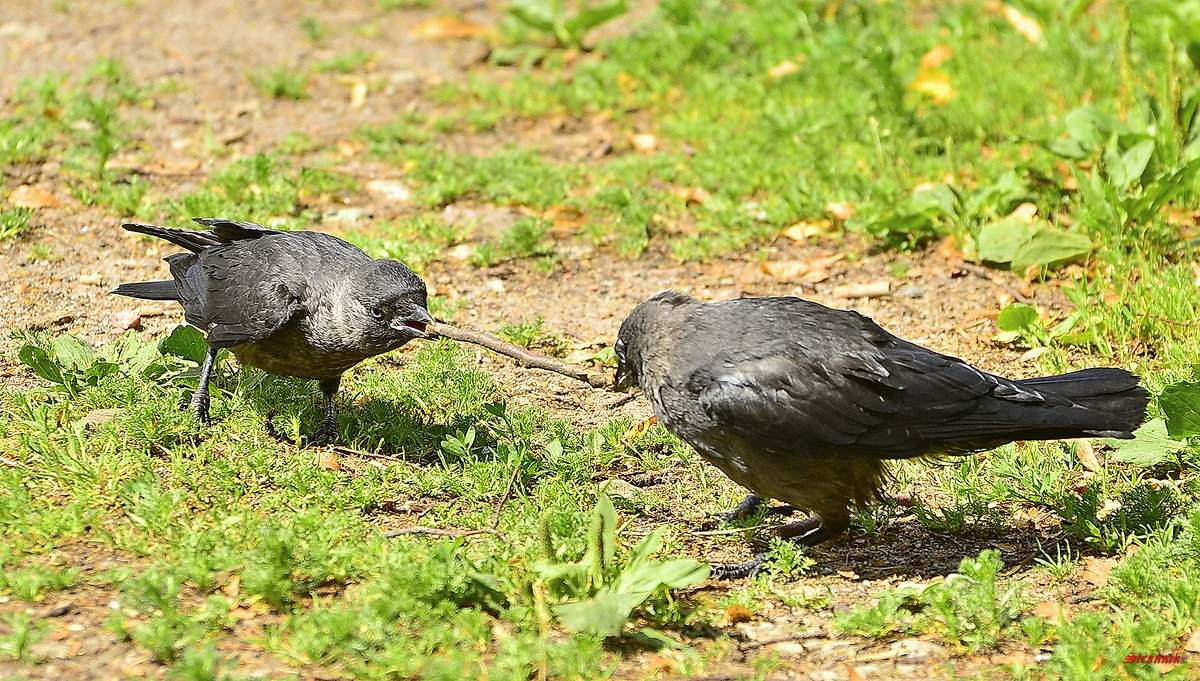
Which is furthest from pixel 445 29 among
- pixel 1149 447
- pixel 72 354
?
pixel 1149 447

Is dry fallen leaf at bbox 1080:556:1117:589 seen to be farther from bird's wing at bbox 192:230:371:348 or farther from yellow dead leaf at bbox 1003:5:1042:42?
yellow dead leaf at bbox 1003:5:1042:42

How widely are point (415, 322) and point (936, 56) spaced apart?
20.8 ft

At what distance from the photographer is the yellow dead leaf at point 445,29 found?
10.9 metres

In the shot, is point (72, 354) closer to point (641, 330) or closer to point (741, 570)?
point (641, 330)

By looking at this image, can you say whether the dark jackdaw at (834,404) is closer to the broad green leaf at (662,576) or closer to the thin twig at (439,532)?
the broad green leaf at (662,576)

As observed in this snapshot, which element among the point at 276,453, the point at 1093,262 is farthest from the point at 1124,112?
the point at 276,453

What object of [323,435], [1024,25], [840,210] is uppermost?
[1024,25]

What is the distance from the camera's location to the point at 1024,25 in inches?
Result: 412

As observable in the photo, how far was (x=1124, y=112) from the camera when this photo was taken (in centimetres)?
872

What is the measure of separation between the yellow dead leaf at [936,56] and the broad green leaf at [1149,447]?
5.27 meters

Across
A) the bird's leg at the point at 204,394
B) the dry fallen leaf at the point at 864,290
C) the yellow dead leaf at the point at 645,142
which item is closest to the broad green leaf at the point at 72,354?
the bird's leg at the point at 204,394

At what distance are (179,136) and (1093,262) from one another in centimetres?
663

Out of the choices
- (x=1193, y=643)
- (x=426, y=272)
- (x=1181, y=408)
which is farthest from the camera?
(x=426, y=272)

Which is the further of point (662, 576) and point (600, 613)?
point (662, 576)
